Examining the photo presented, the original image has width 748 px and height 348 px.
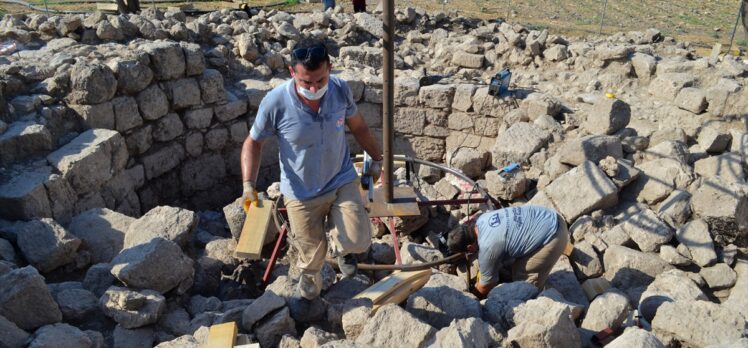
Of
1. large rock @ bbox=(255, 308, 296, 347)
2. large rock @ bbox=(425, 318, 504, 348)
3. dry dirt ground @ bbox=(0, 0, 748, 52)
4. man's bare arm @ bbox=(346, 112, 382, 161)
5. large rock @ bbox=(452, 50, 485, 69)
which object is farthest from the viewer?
dry dirt ground @ bbox=(0, 0, 748, 52)

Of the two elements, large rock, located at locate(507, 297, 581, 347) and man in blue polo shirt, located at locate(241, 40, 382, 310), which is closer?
large rock, located at locate(507, 297, 581, 347)

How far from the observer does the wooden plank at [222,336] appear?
3826mm

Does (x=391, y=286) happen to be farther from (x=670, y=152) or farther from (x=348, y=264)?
(x=670, y=152)

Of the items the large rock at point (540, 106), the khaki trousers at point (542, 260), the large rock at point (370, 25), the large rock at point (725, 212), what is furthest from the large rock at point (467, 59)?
the khaki trousers at point (542, 260)

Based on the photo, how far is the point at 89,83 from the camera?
673 cm

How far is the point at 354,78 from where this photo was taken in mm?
8906

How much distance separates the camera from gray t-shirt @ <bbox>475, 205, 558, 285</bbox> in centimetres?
533

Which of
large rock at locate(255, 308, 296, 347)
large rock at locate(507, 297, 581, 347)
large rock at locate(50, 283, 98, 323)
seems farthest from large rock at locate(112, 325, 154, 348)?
large rock at locate(507, 297, 581, 347)

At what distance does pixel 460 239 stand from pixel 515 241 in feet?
1.58

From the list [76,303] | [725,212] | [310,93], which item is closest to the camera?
[310,93]

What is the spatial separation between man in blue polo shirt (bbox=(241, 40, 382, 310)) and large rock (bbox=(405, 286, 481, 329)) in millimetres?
560

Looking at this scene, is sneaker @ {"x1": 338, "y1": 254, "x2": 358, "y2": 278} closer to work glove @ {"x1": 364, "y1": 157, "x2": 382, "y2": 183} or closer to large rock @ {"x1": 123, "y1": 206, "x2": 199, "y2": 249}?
work glove @ {"x1": 364, "y1": 157, "x2": 382, "y2": 183}

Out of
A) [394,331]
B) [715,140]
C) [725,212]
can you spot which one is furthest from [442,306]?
[715,140]

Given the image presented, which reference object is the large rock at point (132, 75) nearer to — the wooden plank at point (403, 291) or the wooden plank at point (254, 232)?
the wooden plank at point (254, 232)
